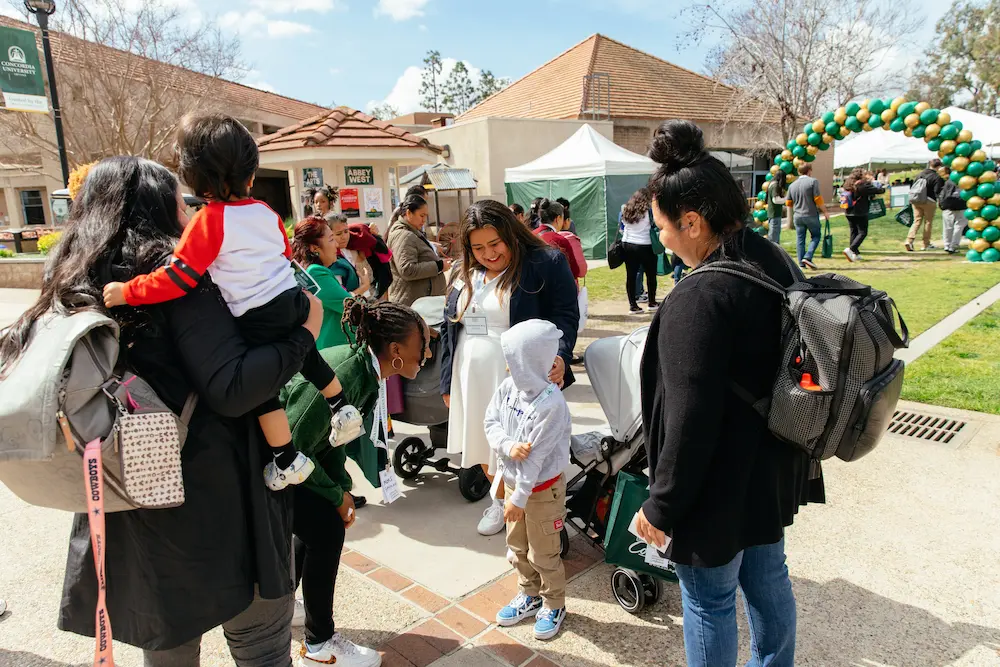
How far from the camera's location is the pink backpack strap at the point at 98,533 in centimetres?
151

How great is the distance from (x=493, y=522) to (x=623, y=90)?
82.3ft

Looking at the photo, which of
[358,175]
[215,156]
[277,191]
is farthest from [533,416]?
[277,191]

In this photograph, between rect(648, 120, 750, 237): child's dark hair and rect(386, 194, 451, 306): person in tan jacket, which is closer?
rect(648, 120, 750, 237): child's dark hair

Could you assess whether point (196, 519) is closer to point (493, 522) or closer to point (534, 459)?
point (534, 459)

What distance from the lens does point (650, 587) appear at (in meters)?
2.87

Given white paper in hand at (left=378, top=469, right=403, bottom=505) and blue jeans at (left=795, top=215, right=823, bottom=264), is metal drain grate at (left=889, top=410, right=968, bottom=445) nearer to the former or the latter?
white paper in hand at (left=378, top=469, right=403, bottom=505)

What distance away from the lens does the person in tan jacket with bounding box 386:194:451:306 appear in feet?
19.8

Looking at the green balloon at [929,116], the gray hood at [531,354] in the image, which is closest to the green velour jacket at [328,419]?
the gray hood at [531,354]

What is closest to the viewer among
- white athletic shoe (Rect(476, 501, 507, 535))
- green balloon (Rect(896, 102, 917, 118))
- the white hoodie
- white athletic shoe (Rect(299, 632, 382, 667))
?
white athletic shoe (Rect(299, 632, 382, 667))

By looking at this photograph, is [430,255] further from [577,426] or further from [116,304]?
[116,304]

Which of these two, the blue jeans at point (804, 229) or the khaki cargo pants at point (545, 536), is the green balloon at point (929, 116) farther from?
the khaki cargo pants at point (545, 536)

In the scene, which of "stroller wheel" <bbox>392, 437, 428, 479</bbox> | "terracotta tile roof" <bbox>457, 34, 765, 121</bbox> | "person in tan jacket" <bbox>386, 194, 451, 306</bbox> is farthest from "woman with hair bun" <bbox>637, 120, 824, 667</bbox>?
"terracotta tile roof" <bbox>457, 34, 765, 121</bbox>

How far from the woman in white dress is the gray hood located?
45 centimetres

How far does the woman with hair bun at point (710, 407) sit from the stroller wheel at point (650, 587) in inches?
35.0
